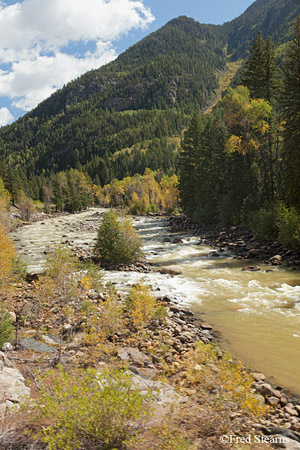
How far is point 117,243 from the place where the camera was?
24344 millimetres

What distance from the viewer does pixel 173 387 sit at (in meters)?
7.31

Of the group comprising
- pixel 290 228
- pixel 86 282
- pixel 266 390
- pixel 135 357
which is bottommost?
pixel 266 390

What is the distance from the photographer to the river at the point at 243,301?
377 inches

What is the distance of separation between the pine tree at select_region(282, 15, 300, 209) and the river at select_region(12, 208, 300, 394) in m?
8.13

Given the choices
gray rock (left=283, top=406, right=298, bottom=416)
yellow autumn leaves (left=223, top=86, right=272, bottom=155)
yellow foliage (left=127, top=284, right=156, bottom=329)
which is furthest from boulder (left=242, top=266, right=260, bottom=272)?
gray rock (left=283, top=406, right=298, bottom=416)

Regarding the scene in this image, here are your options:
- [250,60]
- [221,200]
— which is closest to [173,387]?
[250,60]

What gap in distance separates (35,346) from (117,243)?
15.4 metres

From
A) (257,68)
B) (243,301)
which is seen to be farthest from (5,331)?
(257,68)

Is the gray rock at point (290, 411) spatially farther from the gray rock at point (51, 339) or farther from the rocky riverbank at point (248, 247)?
the rocky riverbank at point (248, 247)

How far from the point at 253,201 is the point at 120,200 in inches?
3467

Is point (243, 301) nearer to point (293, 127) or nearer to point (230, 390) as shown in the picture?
point (230, 390)

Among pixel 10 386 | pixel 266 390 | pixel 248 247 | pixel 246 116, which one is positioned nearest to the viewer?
pixel 10 386

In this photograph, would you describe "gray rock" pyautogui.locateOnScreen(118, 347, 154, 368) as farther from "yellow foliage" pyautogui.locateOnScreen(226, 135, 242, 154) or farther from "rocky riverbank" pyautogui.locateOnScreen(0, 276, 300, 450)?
"yellow foliage" pyautogui.locateOnScreen(226, 135, 242, 154)

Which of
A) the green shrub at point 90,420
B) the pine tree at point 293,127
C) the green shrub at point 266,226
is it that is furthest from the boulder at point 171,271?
the green shrub at point 90,420
